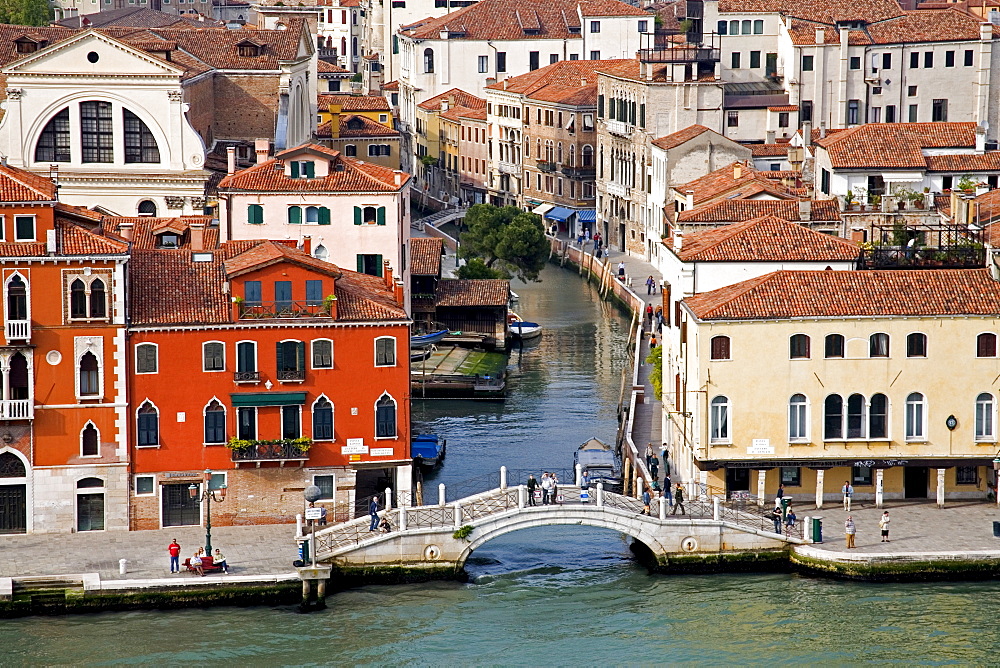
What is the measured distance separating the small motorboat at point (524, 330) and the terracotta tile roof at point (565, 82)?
23006 millimetres

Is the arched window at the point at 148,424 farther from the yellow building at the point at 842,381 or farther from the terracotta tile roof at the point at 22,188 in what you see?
the yellow building at the point at 842,381

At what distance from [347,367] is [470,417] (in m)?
17.7

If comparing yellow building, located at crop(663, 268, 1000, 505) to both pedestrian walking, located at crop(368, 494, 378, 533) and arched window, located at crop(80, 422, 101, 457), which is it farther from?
arched window, located at crop(80, 422, 101, 457)

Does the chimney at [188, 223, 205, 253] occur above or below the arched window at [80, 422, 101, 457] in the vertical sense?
above

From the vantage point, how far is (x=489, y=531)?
4659cm

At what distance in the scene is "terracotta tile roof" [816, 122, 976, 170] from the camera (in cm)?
6806

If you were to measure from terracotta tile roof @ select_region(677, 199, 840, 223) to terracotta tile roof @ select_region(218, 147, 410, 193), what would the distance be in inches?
345

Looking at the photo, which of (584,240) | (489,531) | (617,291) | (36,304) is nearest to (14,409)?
(36,304)

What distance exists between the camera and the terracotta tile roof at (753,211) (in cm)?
6169

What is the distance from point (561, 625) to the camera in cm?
4453

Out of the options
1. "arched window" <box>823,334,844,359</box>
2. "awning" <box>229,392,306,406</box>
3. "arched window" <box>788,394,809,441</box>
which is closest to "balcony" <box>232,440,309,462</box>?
"awning" <box>229,392,306,406</box>

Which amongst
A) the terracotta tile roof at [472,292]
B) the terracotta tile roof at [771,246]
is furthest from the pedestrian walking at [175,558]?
the terracotta tile roof at [472,292]

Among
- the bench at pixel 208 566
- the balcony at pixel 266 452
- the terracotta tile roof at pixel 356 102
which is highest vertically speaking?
the terracotta tile roof at pixel 356 102

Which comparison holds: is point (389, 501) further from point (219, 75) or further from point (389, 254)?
point (219, 75)
